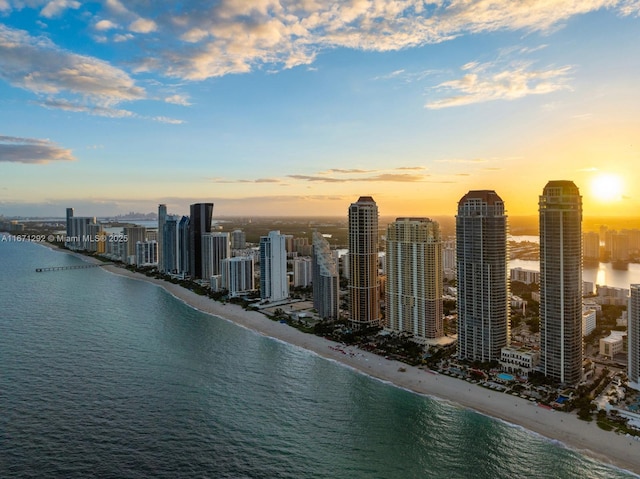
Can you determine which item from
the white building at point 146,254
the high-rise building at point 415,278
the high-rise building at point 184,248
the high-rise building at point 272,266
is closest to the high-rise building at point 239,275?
the high-rise building at point 272,266

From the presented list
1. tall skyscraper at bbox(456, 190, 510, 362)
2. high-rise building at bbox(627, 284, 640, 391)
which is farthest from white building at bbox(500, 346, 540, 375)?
high-rise building at bbox(627, 284, 640, 391)

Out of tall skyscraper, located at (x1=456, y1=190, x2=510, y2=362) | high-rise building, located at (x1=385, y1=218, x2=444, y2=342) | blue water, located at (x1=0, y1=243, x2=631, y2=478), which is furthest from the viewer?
high-rise building, located at (x1=385, y1=218, x2=444, y2=342)

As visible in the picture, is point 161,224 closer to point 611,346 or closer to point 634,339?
point 611,346

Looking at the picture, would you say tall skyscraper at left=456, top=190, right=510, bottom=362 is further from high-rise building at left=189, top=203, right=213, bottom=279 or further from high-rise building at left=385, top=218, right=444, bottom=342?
high-rise building at left=189, top=203, right=213, bottom=279

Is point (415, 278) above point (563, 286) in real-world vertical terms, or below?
below

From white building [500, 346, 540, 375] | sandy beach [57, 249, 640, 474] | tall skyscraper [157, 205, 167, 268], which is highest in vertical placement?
tall skyscraper [157, 205, 167, 268]

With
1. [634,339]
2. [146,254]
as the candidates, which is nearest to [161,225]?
[146,254]

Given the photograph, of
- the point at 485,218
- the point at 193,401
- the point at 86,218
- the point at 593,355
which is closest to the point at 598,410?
the point at 593,355
